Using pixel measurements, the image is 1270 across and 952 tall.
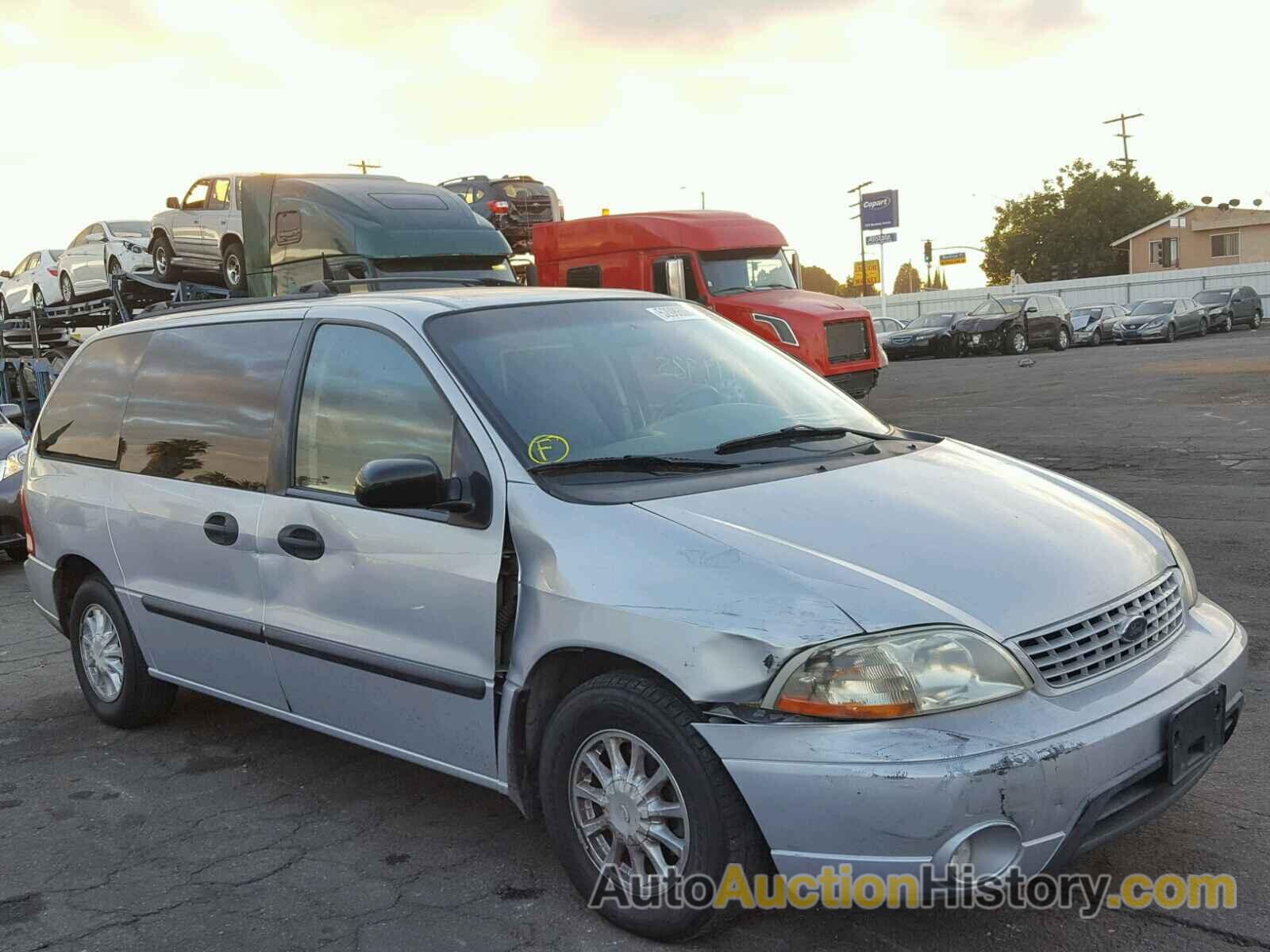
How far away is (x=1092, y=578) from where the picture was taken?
3238 mm

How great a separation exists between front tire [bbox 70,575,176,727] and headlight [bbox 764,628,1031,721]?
3.31m

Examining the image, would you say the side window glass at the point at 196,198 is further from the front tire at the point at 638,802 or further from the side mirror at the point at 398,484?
the front tire at the point at 638,802

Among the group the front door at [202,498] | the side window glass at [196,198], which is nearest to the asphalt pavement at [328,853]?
the front door at [202,498]

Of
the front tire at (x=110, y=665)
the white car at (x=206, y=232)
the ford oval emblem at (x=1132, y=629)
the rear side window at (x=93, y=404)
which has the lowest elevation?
the front tire at (x=110, y=665)

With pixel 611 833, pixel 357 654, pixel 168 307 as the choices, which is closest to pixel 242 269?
pixel 168 307

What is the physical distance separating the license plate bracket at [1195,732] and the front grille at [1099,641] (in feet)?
0.57

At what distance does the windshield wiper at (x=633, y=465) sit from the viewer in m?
3.59

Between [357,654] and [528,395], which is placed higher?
[528,395]

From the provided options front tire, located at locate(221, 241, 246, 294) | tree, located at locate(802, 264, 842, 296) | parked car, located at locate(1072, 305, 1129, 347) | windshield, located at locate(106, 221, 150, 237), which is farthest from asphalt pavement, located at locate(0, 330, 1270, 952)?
tree, located at locate(802, 264, 842, 296)

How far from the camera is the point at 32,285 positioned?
71.6 feet

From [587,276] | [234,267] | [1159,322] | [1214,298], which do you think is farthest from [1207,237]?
[234,267]

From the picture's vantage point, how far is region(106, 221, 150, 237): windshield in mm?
19328

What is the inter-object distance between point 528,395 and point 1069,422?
1335cm

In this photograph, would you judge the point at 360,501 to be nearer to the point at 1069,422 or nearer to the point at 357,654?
the point at 357,654
